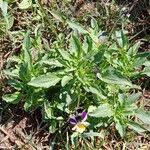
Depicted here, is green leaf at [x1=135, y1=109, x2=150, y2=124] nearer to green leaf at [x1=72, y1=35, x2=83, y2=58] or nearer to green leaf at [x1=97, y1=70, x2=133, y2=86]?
green leaf at [x1=97, y1=70, x2=133, y2=86]

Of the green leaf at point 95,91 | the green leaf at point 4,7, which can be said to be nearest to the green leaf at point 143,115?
the green leaf at point 95,91

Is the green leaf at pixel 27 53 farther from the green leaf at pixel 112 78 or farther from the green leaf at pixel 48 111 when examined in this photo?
the green leaf at pixel 112 78

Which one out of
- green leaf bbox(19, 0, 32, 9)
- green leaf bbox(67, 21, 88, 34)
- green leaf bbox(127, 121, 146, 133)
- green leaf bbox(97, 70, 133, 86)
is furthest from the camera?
green leaf bbox(19, 0, 32, 9)

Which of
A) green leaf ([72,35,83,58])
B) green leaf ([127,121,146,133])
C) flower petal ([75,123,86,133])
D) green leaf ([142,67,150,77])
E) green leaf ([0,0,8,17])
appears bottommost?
green leaf ([127,121,146,133])

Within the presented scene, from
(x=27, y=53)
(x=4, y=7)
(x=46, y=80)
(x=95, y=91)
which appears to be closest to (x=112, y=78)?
(x=95, y=91)

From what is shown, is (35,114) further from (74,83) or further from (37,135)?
(74,83)

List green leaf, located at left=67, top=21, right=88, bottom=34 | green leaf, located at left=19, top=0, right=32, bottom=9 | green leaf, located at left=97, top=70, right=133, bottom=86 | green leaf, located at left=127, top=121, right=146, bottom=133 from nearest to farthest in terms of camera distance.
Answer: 1. green leaf, located at left=97, top=70, right=133, bottom=86
2. green leaf, located at left=127, top=121, right=146, bottom=133
3. green leaf, located at left=67, top=21, right=88, bottom=34
4. green leaf, located at left=19, top=0, right=32, bottom=9

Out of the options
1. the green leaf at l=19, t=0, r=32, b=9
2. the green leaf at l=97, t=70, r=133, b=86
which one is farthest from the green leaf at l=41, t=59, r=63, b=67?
the green leaf at l=19, t=0, r=32, b=9

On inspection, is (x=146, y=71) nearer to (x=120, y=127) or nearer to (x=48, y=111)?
(x=120, y=127)
